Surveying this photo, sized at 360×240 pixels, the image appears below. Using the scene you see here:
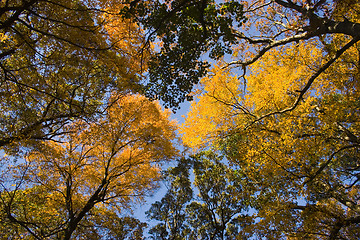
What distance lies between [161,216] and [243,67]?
951 cm

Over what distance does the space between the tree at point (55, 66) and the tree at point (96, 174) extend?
31.8 inches

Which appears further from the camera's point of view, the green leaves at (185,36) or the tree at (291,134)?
the tree at (291,134)

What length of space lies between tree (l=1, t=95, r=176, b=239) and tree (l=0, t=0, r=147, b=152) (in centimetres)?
81

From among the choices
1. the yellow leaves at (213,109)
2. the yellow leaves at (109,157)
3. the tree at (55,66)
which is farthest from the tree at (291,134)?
the tree at (55,66)

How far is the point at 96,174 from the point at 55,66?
4.61 m

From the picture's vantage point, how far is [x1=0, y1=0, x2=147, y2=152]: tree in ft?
15.2

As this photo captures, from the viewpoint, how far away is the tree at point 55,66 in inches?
183

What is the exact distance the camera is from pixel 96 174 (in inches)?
310

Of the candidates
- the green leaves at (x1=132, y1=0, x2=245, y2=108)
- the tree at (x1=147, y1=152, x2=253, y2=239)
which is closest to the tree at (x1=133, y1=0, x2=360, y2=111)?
the green leaves at (x1=132, y1=0, x2=245, y2=108)

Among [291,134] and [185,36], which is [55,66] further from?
[291,134]

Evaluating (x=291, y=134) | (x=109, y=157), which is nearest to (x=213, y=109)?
(x=291, y=134)

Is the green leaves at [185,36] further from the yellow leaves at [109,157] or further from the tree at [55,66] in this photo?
the yellow leaves at [109,157]

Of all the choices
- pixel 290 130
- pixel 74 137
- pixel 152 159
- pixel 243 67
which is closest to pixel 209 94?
pixel 243 67

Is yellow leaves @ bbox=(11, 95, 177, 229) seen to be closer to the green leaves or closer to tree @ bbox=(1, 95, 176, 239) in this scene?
tree @ bbox=(1, 95, 176, 239)
